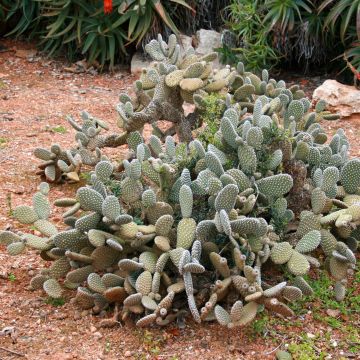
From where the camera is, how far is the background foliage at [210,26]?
6695 millimetres

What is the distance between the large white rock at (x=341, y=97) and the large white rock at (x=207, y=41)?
5.06 feet

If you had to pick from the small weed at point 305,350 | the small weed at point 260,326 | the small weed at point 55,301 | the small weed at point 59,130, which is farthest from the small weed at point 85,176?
the small weed at point 305,350

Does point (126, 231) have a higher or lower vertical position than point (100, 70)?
higher

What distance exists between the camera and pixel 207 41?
7.38 meters

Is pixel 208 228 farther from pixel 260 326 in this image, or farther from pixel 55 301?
pixel 55 301

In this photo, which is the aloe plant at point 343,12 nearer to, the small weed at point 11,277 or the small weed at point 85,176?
the small weed at point 85,176

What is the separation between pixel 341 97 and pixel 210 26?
2.14 meters

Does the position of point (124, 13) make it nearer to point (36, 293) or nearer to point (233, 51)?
point (233, 51)

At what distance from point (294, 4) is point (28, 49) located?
294 centimetres

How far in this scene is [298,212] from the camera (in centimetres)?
366

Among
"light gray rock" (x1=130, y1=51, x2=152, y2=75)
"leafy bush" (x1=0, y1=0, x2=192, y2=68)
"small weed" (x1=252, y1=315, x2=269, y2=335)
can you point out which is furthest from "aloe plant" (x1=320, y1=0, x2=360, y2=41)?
"small weed" (x1=252, y1=315, x2=269, y2=335)

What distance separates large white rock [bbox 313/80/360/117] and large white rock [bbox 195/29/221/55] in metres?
1.54

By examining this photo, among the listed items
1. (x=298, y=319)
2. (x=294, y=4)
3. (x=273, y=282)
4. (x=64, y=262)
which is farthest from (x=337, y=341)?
(x=294, y=4)

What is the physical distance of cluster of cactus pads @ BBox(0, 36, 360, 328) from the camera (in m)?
2.99
